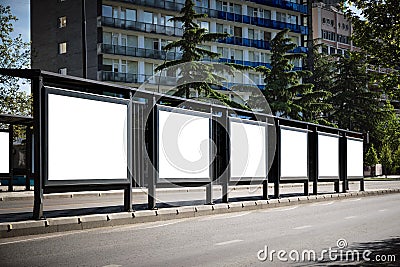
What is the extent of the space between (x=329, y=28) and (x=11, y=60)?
74.9m

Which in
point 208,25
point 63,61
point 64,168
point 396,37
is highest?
point 208,25

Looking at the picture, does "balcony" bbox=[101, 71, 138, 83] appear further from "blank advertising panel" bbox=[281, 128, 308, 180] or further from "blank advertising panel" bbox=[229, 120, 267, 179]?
"blank advertising panel" bbox=[229, 120, 267, 179]

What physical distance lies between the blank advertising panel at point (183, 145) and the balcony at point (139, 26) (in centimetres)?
5044

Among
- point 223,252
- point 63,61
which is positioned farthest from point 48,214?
point 63,61

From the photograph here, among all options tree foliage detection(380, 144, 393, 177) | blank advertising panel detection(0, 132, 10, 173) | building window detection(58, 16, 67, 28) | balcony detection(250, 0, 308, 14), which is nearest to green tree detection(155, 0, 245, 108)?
blank advertising panel detection(0, 132, 10, 173)

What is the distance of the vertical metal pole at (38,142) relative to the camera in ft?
44.0

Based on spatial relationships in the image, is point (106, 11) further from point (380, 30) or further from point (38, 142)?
point (38, 142)

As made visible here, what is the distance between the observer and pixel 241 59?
8450 centimetres

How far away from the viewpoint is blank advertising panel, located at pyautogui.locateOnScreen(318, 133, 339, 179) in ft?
89.2

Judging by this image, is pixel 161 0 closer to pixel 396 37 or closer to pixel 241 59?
pixel 241 59

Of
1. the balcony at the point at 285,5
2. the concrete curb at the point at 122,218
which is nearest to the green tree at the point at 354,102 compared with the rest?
the balcony at the point at 285,5

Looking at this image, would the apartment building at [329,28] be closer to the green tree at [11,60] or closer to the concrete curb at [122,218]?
the green tree at [11,60]

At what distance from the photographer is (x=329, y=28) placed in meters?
108

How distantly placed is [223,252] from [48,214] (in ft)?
19.7
